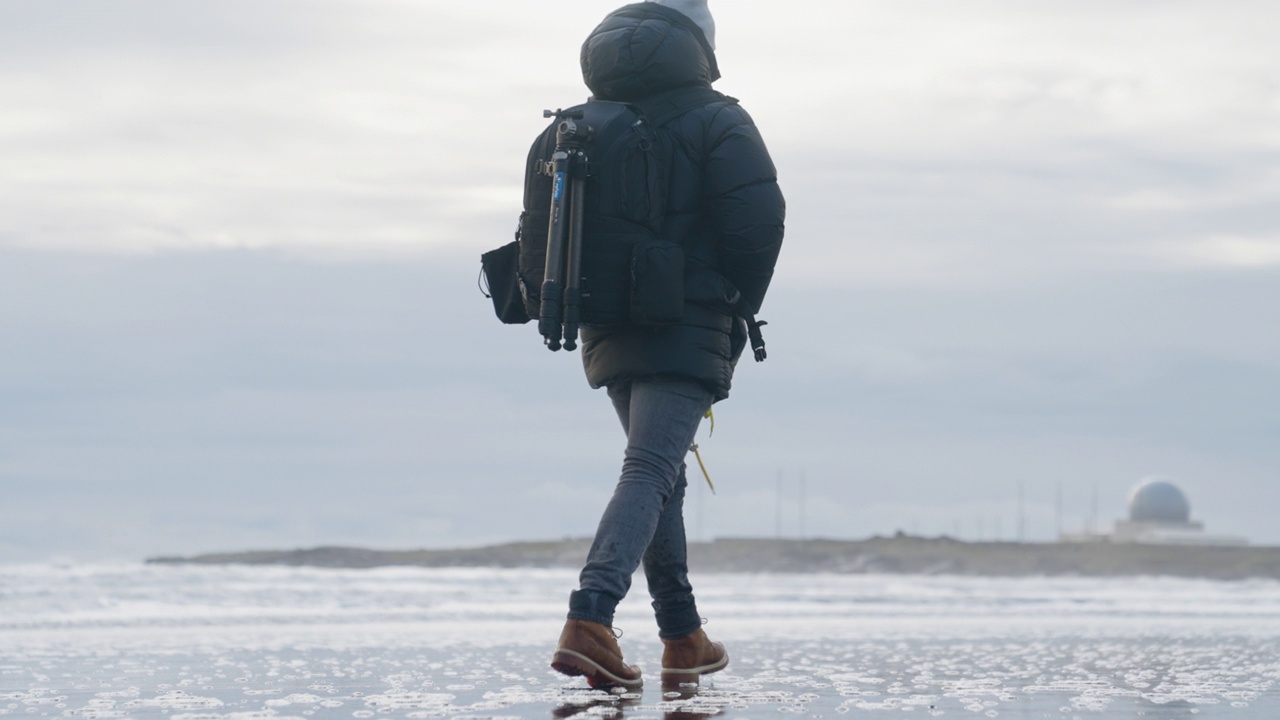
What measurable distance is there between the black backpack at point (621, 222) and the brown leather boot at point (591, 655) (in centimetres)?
87

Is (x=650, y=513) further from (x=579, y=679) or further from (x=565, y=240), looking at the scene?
(x=565, y=240)

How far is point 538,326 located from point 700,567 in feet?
99.2

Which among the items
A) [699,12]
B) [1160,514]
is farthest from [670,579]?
[1160,514]

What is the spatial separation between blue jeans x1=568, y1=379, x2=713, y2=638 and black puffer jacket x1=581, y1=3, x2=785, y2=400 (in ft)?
0.31

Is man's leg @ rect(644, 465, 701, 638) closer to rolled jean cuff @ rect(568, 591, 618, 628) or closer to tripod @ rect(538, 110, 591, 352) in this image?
rolled jean cuff @ rect(568, 591, 618, 628)

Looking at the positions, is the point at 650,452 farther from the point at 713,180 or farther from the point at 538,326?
the point at 713,180

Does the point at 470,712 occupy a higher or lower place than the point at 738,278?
lower

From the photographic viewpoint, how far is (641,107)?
4348 mm

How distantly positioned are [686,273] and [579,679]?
125 cm

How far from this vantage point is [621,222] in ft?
13.8

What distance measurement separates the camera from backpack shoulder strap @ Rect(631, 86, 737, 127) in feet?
14.1

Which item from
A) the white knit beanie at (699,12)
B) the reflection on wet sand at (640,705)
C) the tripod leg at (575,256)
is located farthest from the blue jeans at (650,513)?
the white knit beanie at (699,12)

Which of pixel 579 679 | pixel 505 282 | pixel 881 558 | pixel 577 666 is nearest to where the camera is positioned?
pixel 577 666

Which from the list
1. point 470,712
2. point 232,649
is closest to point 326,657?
point 232,649
